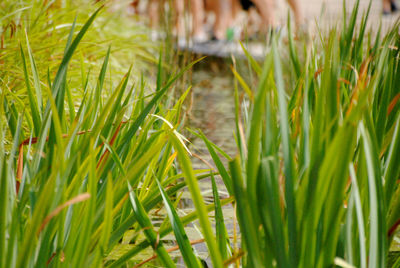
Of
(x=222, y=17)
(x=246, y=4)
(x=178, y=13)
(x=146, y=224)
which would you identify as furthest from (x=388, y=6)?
(x=146, y=224)

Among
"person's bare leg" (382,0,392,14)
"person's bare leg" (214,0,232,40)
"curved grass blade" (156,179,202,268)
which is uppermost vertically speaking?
"curved grass blade" (156,179,202,268)

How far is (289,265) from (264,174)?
0.50 ft

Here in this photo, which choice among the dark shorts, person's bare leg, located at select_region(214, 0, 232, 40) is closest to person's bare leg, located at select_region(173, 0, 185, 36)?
person's bare leg, located at select_region(214, 0, 232, 40)

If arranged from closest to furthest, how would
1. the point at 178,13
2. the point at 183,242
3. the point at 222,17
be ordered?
1. the point at 183,242
2. the point at 178,13
3. the point at 222,17

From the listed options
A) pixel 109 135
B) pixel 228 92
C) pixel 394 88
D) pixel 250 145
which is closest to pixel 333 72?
pixel 250 145

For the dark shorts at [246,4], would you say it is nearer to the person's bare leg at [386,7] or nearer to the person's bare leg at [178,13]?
the person's bare leg at [178,13]

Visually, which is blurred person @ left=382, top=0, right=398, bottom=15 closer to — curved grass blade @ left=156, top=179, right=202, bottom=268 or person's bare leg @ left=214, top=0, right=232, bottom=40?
person's bare leg @ left=214, top=0, right=232, bottom=40

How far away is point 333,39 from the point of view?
3.68 feet

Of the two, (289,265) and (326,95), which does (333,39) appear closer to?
(326,95)

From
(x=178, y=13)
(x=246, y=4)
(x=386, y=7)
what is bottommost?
(x=386, y=7)

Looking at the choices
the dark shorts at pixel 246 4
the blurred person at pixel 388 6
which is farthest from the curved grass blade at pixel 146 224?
the blurred person at pixel 388 6

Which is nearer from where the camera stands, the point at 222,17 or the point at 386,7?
the point at 222,17

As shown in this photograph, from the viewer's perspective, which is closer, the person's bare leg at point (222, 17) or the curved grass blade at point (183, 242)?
the curved grass blade at point (183, 242)

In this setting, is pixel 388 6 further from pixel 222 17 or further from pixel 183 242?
pixel 183 242
